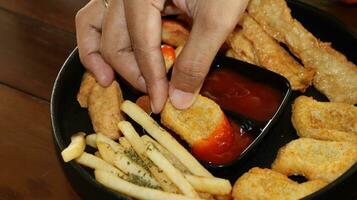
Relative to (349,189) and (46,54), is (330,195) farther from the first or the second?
(46,54)

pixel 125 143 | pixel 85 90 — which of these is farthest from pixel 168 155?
pixel 85 90

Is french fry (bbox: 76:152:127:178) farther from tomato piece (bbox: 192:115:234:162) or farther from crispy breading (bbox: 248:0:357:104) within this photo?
crispy breading (bbox: 248:0:357:104)

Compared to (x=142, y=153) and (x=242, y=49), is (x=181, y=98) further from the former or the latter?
(x=242, y=49)

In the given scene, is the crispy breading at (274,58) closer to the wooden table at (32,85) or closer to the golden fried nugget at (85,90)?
the wooden table at (32,85)

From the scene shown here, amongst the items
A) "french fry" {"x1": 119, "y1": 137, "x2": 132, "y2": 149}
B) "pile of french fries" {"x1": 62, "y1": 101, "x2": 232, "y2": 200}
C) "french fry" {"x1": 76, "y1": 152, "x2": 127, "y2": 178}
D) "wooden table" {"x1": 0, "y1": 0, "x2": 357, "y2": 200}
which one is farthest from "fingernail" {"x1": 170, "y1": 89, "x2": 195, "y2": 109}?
"wooden table" {"x1": 0, "y1": 0, "x2": 357, "y2": 200}

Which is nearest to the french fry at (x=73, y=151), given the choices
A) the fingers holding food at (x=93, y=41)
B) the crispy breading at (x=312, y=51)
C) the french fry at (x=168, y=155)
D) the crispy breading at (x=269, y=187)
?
the french fry at (x=168, y=155)
